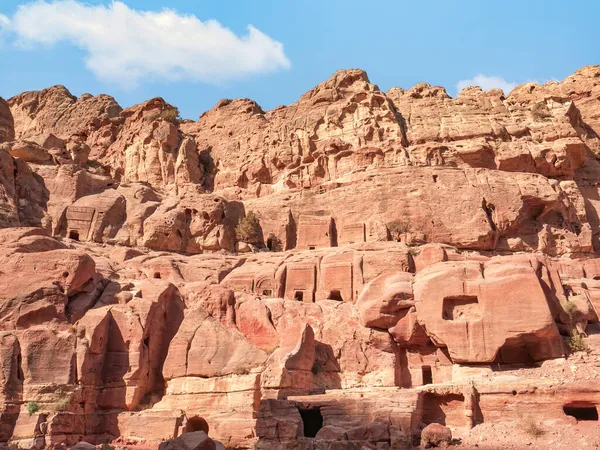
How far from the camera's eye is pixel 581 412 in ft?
74.2

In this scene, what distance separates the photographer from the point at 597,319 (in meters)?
29.2

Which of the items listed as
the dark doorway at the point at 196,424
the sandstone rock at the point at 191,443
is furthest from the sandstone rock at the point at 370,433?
the dark doorway at the point at 196,424

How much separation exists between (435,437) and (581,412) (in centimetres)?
578

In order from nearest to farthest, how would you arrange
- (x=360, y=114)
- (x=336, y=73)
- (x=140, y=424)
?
1. (x=140, y=424)
2. (x=360, y=114)
3. (x=336, y=73)

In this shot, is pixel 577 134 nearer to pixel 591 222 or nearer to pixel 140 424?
pixel 591 222

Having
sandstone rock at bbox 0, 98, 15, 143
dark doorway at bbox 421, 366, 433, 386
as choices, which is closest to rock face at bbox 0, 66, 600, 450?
dark doorway at bbox 421, 366, 433, 386

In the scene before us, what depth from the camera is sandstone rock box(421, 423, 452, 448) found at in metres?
21.4

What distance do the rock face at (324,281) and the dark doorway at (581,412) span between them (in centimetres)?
8

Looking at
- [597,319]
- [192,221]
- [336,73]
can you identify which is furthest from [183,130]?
[597,319]

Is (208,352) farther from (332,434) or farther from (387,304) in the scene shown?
(332,434)

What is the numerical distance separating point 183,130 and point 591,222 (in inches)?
1764

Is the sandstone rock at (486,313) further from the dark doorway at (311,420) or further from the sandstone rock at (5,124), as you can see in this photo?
the sandstone rock at (5,124)

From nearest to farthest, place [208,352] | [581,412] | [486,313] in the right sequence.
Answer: [581,412] → [486,313] → [208,352]

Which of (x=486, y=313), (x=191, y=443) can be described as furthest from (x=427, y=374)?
(x=191, y=443)
